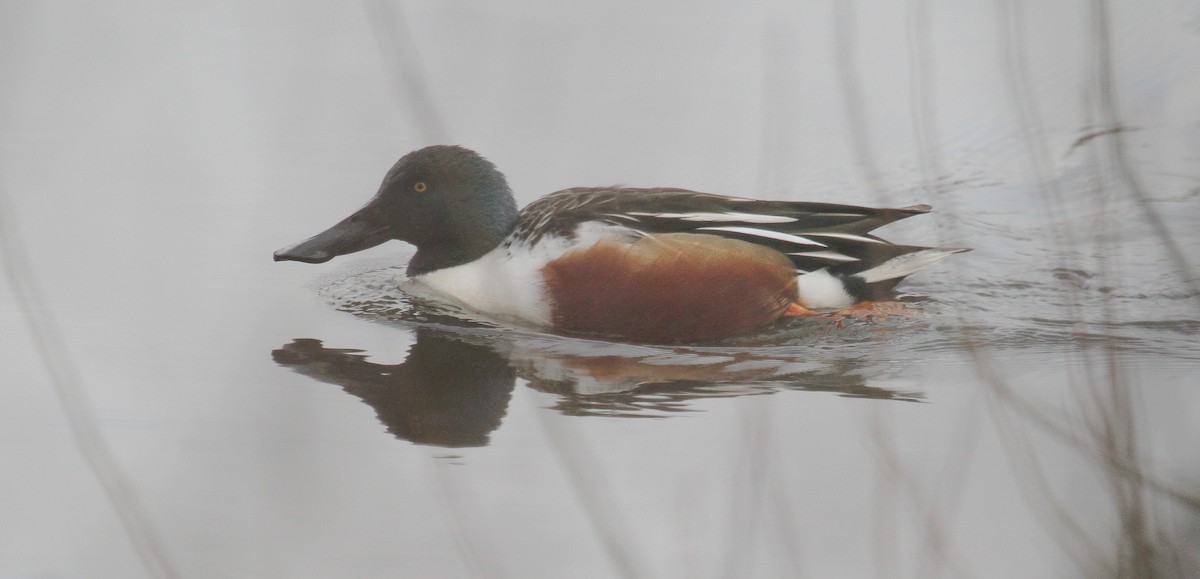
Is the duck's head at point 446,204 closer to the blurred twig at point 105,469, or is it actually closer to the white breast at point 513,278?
the white breast at point 513,278

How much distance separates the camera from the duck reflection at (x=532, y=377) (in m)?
2.69

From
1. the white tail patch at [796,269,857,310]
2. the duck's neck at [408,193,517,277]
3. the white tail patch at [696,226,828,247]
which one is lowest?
the white tail patch at [796,269,857,310]

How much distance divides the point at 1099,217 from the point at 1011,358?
65.9 inches

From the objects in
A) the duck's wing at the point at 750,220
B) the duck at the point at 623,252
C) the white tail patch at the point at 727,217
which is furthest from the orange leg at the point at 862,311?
the white tail patch at the point at 727,217

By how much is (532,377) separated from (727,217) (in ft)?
3.02

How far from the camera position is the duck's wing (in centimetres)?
355

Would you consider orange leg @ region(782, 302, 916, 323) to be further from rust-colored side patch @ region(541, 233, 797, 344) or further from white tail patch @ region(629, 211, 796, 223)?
white tail patch @ region(629, 211, 796, 223)

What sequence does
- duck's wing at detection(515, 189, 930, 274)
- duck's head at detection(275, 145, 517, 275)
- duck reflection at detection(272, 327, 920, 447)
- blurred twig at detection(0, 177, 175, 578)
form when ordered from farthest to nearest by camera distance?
duck's head at detection(275, 145, 517, 275), duck's wing at detection(515, 189, 930, 274), duck reflection at detection(272, 327, 920, 447), blurred twig at detection(0, 177, 175, 578)

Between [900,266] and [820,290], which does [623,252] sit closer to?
[820,290]

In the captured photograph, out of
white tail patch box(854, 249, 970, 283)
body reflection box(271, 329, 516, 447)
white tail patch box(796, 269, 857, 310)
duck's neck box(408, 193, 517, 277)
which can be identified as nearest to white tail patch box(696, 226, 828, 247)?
white tail patch box(796, 269, 857, 310)

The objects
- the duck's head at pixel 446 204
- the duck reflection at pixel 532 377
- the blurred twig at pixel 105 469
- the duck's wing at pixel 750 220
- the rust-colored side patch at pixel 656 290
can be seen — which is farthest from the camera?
Answer: the duck's head at pixel 446 204

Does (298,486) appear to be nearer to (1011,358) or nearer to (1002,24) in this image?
(1002,24)

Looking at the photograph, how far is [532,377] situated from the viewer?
3016 mm

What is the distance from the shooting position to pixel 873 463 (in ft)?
7.52
